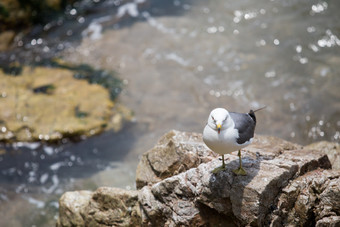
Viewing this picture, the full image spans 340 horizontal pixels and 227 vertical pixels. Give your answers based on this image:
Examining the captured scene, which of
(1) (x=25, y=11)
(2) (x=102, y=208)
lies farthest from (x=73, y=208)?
(1) (x=25, y=11)

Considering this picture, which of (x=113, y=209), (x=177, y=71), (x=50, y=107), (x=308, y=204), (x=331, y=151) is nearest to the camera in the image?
(x=308, y=204)

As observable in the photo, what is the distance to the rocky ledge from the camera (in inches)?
155

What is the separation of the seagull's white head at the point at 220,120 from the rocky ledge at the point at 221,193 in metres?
0.65

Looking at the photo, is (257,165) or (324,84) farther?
(324,84)

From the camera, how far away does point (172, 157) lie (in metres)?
4.95

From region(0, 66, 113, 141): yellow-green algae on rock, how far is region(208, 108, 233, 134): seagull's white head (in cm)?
465

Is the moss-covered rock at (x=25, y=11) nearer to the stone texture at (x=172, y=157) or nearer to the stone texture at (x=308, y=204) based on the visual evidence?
the stone texture at (x=172, y=157)

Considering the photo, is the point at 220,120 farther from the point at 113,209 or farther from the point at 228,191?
the point at 113,209

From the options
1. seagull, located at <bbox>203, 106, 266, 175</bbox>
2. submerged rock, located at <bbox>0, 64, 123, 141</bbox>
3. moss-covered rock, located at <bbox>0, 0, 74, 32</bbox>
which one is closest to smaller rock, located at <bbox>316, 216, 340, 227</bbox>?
seagull, located at <bbox>203, 106, 266, 175</bbox>

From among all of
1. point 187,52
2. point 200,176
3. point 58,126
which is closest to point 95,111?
point 58,126

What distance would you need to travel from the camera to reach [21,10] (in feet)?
37.7

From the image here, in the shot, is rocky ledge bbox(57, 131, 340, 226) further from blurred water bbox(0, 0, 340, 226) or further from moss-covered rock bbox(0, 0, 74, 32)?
moss-covered rock bbox(0, 0, 74, 32)

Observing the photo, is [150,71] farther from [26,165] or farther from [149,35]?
[26,165]

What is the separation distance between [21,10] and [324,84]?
9.47 m
